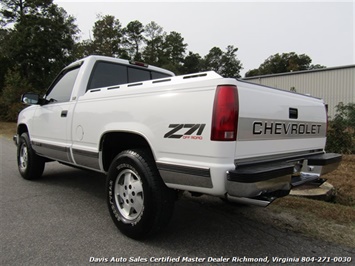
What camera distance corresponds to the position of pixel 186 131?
254 centimetres

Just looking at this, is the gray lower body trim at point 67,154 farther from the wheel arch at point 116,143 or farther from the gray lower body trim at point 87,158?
the wheel arch at point 116,143

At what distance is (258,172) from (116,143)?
1.88m

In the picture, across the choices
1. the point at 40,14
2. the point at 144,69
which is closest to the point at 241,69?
the point at 40,14

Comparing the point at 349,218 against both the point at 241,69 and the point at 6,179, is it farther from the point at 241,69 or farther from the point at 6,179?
the point at 241,69

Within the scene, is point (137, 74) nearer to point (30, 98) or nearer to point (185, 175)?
point (30, 98)

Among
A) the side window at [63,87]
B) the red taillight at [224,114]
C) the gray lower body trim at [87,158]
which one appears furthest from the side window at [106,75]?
the red taillight at [224,114]

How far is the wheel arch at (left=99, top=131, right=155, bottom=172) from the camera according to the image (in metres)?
3.21

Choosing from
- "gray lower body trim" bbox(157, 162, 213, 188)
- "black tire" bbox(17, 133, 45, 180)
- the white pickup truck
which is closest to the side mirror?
"black tire" bbox(17, 133, 45, 180)

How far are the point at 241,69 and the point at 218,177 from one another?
78711 millimetres

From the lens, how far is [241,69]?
77.4 m

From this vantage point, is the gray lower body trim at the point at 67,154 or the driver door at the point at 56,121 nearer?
the gray lower body trim at the point at 67,154

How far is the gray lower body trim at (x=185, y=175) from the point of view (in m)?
2.43

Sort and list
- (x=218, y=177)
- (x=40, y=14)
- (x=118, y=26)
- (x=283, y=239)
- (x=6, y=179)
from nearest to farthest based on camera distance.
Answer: (x=218, y=177)
(x=283, y=239)
(x=6, y=179)
(x=40, y=14)
(x=118, y=26)

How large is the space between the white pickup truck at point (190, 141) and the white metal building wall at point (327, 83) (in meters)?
20.3
